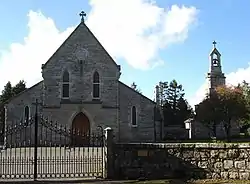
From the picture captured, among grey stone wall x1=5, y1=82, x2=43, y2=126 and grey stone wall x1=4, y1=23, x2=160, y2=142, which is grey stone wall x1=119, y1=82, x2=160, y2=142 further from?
grey stone wall x1=5, y1=82, x2=43, y2=126

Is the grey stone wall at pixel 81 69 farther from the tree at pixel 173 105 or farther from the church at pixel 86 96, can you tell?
the tree at pixel 173 105

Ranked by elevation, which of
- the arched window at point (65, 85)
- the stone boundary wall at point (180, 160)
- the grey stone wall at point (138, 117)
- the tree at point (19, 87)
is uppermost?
the tree at point (19, 87)

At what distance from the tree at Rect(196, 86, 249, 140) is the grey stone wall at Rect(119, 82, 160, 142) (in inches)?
511

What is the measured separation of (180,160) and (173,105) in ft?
221

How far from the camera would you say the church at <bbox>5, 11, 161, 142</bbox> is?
35938 mm

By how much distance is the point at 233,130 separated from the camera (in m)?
53.6

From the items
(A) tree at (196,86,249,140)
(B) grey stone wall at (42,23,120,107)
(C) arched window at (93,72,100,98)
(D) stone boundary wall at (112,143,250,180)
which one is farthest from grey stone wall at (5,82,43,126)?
(D) stone boundary wall at (112,143,250,180)

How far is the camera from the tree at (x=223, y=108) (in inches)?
1831

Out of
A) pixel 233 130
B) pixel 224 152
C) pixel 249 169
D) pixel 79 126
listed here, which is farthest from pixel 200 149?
pixel 233 130

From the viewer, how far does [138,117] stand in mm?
37219

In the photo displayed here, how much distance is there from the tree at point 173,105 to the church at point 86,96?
107 feet

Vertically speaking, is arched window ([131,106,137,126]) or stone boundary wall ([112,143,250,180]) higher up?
arched window ([131,106,137,126])

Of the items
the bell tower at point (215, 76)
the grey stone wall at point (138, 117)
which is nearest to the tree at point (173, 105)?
the bell tower at point (215, 76)

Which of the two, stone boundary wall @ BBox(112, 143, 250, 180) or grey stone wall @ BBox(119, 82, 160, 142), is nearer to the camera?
stone boundary wall @ BBox(112, 143, 250, 180)
